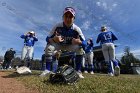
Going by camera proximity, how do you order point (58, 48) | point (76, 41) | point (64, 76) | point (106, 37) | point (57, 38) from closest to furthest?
point (64, 76) < point (57, 38) < point (76, 41) < point (58, 48) < point (106, 37)

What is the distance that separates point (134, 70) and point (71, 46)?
19.1 meters

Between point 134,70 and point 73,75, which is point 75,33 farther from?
point 134,70

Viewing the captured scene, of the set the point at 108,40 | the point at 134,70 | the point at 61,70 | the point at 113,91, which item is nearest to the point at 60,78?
the point at 61,70

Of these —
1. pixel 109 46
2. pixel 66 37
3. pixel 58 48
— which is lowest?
pixel 58 48

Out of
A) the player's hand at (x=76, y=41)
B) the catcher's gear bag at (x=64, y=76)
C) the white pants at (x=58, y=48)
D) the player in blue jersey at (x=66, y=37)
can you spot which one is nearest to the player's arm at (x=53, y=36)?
the player in blue jersey at (x=66, y=37)

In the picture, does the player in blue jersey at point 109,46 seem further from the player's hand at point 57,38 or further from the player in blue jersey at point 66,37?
the player's hand at point 57,38

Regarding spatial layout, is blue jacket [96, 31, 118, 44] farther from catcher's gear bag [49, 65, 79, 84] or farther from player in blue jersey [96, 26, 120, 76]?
catcher's gear bag [49, 65, 79, 84]

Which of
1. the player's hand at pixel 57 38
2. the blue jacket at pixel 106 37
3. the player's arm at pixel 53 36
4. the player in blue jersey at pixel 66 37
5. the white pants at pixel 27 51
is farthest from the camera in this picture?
the white pants at pixel 27 51

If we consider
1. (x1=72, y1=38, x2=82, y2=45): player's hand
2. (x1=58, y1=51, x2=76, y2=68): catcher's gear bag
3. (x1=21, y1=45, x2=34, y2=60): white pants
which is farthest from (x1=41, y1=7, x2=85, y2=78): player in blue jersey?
(x1=21, y1=45, x2=34, y2=60): white pants

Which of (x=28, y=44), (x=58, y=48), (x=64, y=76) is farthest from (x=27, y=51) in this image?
(x=64, y=76)

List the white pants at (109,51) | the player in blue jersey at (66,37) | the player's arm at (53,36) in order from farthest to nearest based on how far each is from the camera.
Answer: the white pants at (109,51)
the player in blue jersey at (66,37)
the player's arm at (53,36)

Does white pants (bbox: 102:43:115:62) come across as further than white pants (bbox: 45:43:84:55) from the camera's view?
Yes

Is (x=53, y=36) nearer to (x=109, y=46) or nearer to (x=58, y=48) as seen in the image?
(x=58, y=48)

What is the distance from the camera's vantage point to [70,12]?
21.7 ft
